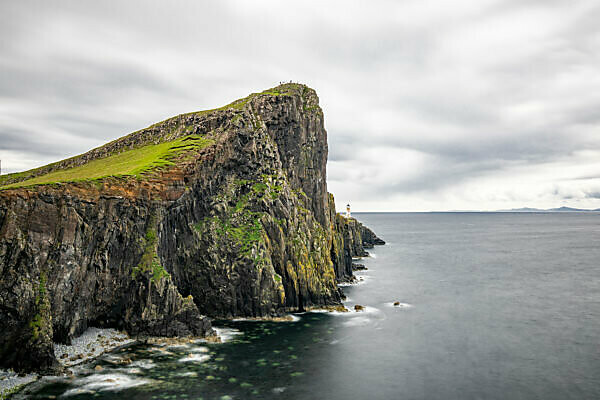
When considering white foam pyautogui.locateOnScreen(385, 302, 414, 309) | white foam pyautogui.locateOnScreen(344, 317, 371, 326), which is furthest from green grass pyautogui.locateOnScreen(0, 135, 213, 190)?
white foam pyautogui.locateOnScreen(385, 302, 414, 309)

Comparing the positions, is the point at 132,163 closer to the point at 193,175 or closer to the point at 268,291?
the point at 193,175

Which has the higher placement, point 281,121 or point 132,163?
point 281,121

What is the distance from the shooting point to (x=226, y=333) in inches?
1996

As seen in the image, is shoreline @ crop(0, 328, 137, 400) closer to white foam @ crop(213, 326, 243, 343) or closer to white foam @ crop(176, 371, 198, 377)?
white foam @ crop(176, 371, 198, 377)

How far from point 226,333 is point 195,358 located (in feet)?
30.2

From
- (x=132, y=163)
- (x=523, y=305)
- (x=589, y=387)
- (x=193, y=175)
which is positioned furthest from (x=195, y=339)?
(x=523, y=305)

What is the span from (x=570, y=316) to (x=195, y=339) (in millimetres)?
58569

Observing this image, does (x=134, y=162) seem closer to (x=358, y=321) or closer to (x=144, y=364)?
(x=144, y=364)

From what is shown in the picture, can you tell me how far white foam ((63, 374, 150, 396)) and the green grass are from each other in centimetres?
2393

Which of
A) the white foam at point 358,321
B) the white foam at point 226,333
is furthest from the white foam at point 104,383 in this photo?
the white foam at point 358,321

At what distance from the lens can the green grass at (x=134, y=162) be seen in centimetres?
5309

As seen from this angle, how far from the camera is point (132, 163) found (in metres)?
59.6

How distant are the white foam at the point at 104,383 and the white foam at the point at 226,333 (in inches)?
526

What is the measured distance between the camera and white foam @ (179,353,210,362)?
4091 centimetres
